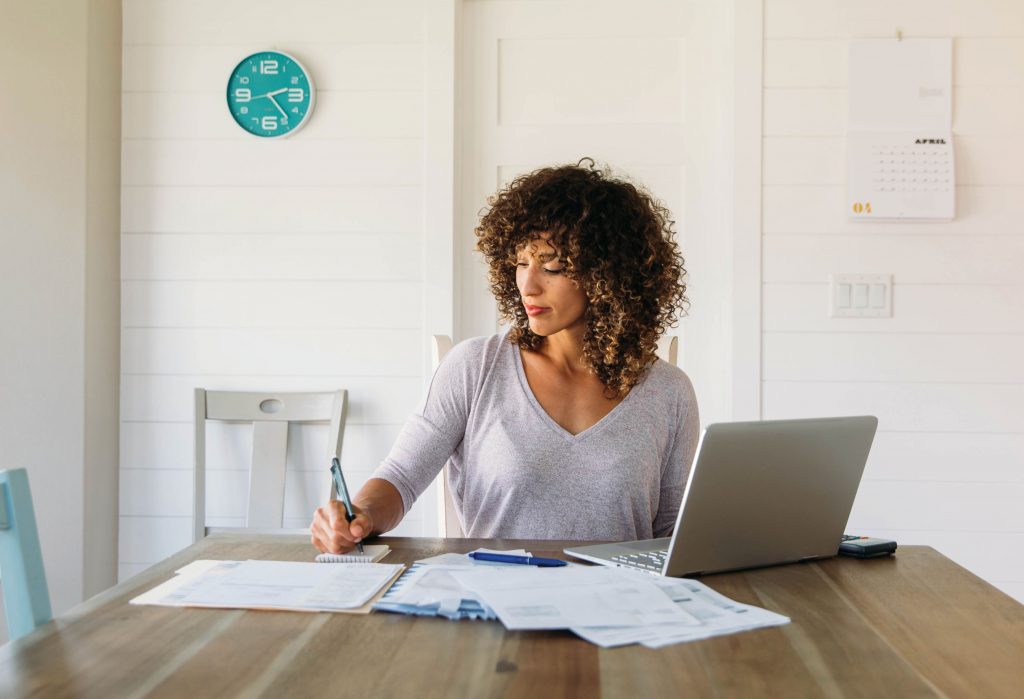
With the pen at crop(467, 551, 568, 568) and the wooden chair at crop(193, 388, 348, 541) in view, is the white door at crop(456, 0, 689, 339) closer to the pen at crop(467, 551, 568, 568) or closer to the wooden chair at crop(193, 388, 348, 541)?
the wooden chair at crop(193, 388, 348, 541)

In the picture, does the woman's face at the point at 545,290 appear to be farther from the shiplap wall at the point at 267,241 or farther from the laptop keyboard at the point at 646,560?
the shiplap wall at the point at 267,241

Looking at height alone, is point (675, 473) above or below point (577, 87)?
below

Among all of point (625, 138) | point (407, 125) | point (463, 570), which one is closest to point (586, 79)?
point (625, 138)

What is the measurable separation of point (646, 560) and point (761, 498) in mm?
163

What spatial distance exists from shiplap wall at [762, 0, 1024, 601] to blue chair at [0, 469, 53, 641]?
2.05 m

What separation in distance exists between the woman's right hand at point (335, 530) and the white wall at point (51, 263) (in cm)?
166

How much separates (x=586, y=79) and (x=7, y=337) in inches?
69.4

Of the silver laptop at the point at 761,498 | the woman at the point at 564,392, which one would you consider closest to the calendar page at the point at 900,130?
the woman at the point at 564,392

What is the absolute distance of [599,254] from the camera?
5.66ft

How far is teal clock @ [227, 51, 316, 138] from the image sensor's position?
279cm

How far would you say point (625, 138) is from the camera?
9.29 ft

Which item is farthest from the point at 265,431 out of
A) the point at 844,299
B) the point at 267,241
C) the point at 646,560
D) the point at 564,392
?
the point at 646,560

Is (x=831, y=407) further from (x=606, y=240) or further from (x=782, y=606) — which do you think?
(x=782, y=606)

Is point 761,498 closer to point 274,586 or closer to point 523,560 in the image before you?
point 523,560
